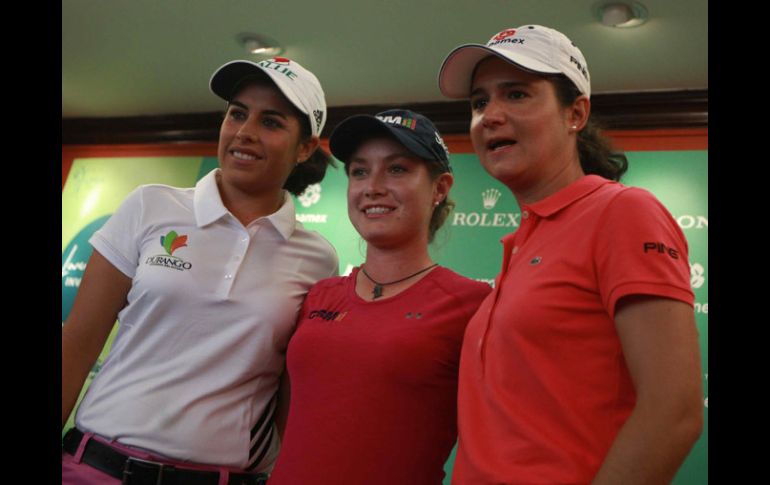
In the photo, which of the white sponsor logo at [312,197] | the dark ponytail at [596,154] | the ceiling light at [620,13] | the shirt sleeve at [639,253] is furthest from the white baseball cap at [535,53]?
the white sponsor logo at [312,197]

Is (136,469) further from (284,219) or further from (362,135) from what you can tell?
(362,135)

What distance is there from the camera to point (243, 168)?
1635mm

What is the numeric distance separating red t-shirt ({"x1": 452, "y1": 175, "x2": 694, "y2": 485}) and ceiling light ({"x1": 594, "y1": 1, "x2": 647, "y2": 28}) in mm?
1944

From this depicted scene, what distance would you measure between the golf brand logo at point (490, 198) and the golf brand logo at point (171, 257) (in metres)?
2.29

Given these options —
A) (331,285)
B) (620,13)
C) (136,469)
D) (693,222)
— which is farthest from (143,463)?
(693,222)

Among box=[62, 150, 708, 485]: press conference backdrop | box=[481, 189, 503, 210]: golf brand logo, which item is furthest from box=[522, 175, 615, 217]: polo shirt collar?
box=[481, 189, 503, 210]: golf brand logo

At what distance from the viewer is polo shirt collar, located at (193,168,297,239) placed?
5.23 feet

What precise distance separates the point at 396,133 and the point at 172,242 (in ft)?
1.99

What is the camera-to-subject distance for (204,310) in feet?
4.88

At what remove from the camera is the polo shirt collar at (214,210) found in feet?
5.23

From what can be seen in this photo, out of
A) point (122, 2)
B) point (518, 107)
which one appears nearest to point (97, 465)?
point (518, 107)
